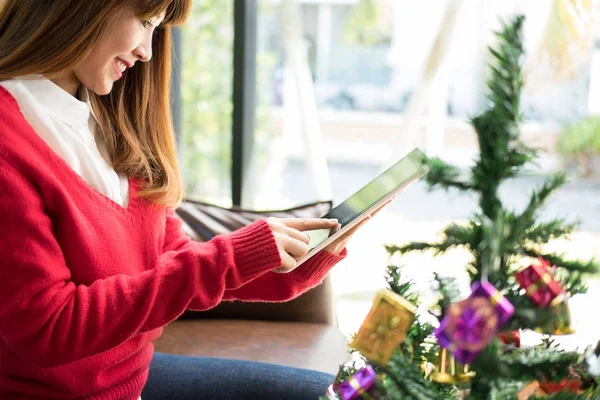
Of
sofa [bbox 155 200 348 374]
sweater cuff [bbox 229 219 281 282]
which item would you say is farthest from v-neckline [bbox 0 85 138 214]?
sofa [bbox 155 200 348 374]

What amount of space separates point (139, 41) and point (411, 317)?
0.59 m

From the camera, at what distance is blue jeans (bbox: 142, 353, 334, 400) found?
1413 millimetres

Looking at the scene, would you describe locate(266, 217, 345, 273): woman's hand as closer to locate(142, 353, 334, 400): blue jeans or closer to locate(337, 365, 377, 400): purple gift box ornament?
locate(337, 365, 377, 400): purple gift box ornament

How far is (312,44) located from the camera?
10.0ft

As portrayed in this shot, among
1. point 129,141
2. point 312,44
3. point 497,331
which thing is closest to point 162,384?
point 129,141

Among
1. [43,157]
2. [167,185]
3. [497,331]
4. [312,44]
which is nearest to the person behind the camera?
[497,331]

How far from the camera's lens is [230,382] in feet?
4.68

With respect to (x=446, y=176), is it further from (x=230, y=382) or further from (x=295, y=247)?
(x=230, y=382)

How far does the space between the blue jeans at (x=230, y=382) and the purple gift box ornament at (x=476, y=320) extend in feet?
2.69

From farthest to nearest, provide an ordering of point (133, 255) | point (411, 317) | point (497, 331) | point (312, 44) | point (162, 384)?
point (312, 44)
point (162, 384)
point (133, 255)
point (411, 317)
point (497, 331)

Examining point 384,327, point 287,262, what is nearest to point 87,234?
point 287,262

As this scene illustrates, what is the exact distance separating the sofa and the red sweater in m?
0.76

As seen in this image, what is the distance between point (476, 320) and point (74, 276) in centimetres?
65

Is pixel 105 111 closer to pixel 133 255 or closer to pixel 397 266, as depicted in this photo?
pixel 133 255
